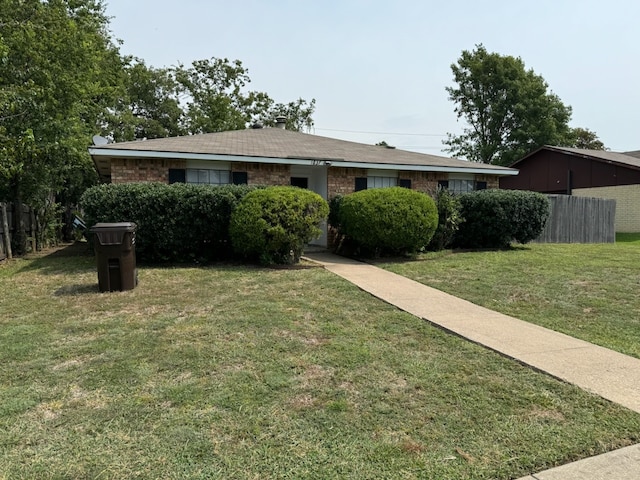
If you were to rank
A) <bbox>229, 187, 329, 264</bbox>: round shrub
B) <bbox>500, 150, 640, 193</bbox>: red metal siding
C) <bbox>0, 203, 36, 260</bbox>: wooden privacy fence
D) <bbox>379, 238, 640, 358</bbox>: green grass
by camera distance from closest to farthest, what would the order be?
<bbox>379, 238, 640, 358</bbox>: green grass → <bbox>229, 187, 329, 264</bbox>: round shrub → <bbox>0, 203, 36, 260</bbox>: wooden privacy fence → <bbox>500, 150, 640, 193</bbox>: red metal siding

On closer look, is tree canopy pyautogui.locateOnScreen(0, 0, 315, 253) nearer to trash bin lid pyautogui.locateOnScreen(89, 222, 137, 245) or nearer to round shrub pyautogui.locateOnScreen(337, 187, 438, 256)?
trash bin lid pyautogui.locateOnScreen(89, 222, 137, 245)

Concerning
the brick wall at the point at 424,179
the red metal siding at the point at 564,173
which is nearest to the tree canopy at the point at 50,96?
the brick wall at the point at 424,179

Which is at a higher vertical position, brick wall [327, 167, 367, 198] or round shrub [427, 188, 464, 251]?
brick wall [327, 167, 367, 198]

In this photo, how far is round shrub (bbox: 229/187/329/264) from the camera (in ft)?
31.0

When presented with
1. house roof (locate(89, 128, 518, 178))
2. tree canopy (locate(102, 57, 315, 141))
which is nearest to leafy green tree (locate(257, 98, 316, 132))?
tree canopy (locate(102, 57, 315, 141))

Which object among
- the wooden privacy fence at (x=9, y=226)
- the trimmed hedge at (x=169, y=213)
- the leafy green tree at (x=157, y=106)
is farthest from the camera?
Answer: the leafy green tree at (x=157, y=106)

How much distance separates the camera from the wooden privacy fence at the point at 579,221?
15758 mm

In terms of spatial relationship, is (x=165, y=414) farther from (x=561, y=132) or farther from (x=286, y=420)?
(x=561, y=132)

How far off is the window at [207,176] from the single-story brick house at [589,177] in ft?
67.5

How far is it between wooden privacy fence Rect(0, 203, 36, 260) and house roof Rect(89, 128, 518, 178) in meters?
2.74

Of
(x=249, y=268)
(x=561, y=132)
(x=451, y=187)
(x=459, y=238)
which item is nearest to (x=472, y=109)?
→ (x=561, y=132)

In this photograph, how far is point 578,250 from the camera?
13.1 metres

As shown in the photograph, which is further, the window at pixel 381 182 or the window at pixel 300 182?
the window at pixel 300 182

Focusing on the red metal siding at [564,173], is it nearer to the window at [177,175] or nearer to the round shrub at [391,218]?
the round shrub at [391,218]
